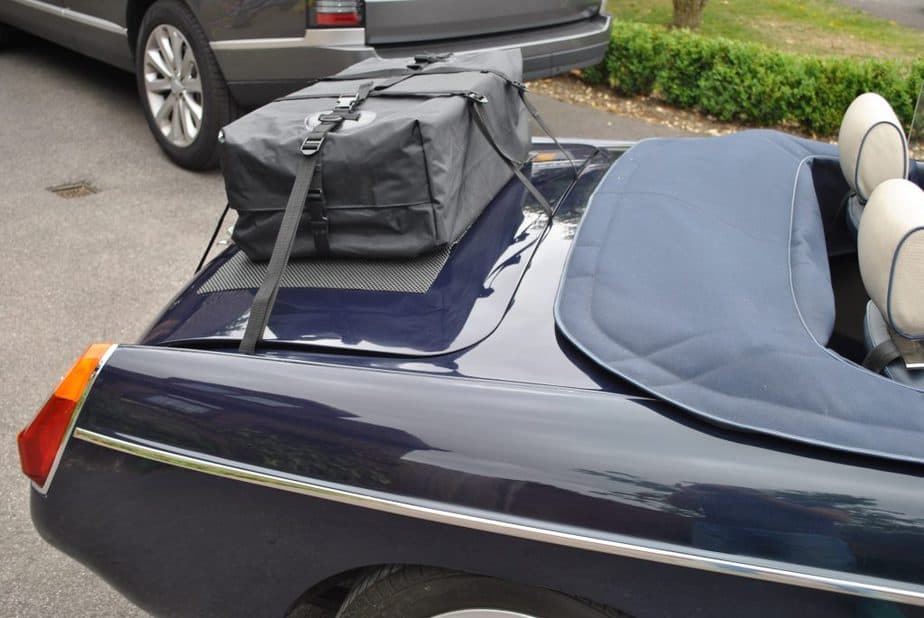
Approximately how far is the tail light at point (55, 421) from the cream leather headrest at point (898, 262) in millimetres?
1422

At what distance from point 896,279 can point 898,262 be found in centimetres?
3

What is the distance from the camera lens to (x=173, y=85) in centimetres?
489

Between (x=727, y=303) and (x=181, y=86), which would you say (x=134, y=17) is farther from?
(x=727, y=303)

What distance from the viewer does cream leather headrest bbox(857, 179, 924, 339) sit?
145 centimetres

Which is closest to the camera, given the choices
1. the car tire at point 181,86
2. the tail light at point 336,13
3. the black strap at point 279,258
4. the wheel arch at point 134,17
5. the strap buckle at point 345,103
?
the black strap at point 279,258

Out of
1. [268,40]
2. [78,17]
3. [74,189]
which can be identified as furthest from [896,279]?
[78,17]

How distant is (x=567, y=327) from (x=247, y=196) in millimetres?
742

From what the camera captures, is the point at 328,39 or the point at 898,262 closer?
the point at 898,262

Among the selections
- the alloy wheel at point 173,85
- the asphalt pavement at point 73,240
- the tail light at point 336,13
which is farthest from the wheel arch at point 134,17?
the tail light at point 336,13

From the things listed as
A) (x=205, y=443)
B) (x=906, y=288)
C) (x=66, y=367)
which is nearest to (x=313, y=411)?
(x=205, y=443)

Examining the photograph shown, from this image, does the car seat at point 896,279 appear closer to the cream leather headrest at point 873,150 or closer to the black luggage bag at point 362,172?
the cream leather headrest at point 873,150

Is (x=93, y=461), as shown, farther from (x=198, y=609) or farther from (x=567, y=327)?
(x=567, y=327)

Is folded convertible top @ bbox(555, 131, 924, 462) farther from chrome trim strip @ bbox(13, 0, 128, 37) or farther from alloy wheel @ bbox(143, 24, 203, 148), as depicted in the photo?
chrome trim strip @ bbox(13, 0, 128, 37)

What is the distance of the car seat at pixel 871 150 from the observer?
76.9 inches
